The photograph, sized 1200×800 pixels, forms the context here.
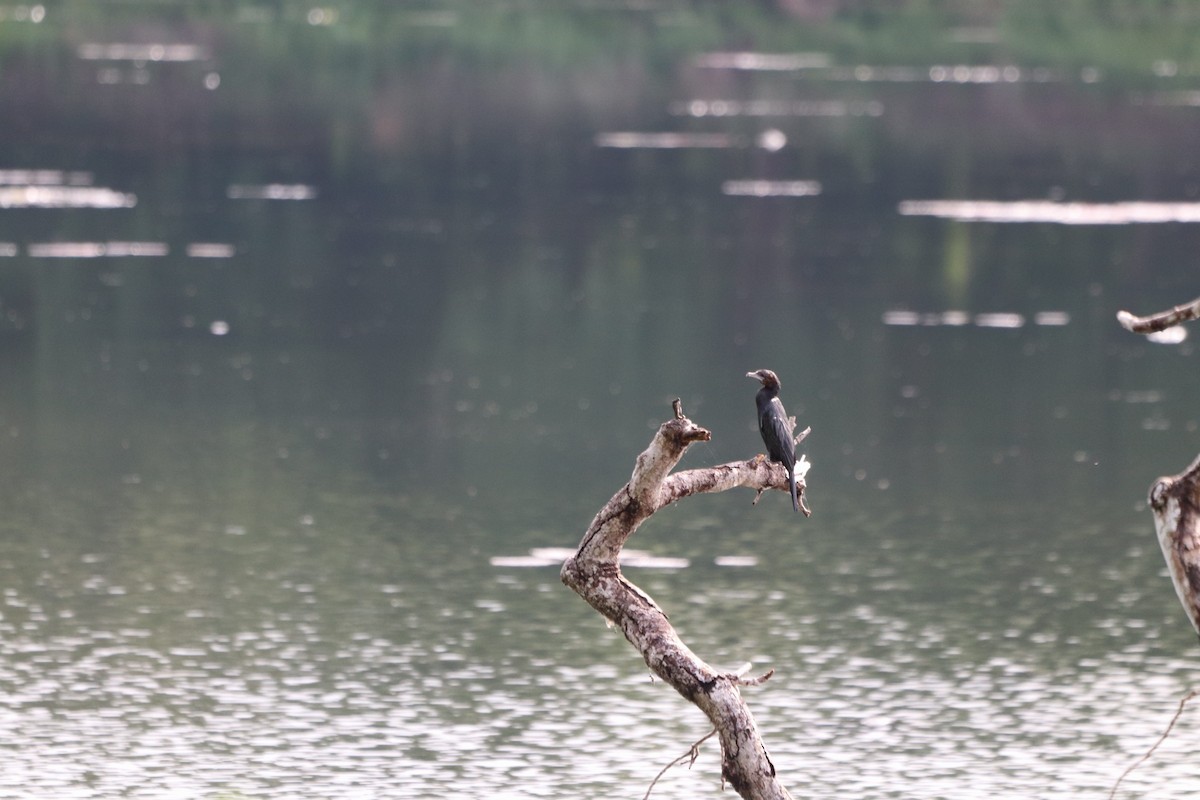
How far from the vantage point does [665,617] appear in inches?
342

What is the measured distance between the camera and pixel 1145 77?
260 feet

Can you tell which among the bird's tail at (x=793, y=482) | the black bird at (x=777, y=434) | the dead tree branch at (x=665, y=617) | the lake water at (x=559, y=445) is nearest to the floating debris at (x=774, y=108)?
the lake water at (x=559, y=445)

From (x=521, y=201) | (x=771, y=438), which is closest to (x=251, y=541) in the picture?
(x=771, y=438)

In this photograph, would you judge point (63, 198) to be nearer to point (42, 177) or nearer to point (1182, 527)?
point (42, 177)

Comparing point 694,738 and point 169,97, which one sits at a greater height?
point 169,97

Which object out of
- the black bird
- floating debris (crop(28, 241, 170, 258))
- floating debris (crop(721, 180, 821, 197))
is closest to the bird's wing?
the black bird

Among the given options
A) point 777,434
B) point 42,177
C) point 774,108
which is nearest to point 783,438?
point 777,434

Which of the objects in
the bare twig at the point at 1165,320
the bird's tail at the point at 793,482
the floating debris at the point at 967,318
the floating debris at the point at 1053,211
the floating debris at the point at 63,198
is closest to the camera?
the bare twig at the point at 1165,320

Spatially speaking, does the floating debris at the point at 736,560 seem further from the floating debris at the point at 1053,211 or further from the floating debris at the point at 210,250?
the floating debris at the point at 1053,211

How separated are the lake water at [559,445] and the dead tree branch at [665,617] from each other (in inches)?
286

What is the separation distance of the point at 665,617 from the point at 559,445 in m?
18.7

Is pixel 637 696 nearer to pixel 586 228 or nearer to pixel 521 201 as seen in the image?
pixel 586 228

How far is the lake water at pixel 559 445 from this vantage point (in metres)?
17.6

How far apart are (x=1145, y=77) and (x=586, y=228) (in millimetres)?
38126
